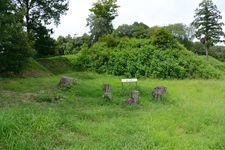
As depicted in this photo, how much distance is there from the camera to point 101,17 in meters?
35.9

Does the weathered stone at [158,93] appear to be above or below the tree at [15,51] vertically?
below

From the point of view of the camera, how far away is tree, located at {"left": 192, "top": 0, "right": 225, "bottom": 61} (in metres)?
39.1

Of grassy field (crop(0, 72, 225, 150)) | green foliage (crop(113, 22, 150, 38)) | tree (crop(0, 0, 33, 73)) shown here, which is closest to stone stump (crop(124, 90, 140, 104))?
grassy field (crop(0, 72, 225, 150))

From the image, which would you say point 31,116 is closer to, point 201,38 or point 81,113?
point 81,113

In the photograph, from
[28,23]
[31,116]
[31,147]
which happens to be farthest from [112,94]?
[28,23]

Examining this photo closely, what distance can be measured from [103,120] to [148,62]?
1372 cm

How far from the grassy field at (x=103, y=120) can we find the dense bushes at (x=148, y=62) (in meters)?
7.51

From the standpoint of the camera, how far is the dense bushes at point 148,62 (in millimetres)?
22359

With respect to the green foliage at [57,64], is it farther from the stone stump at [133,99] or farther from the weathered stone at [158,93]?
the stone stump at [133,99]

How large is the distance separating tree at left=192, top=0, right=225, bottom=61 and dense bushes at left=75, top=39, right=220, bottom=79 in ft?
53.5

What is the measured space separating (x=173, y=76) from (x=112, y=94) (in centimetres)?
903

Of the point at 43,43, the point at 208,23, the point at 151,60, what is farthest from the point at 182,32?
the point at 151,60

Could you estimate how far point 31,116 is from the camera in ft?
25.7

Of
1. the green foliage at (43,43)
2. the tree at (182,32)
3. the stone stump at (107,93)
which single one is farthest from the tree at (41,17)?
the tree at (182,32)
